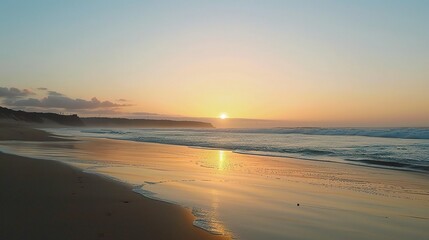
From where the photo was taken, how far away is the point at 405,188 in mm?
11891

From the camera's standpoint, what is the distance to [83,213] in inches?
284

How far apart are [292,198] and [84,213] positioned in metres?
5.04

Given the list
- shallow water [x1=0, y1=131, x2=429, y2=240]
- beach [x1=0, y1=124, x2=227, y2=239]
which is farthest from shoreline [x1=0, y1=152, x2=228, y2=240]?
shallow water [x1=0, y1=131, x2=429, y2=240]

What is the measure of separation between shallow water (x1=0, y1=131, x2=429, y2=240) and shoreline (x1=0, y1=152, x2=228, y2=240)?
0.56 meters

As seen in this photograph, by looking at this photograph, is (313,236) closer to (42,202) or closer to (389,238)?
(389,238)

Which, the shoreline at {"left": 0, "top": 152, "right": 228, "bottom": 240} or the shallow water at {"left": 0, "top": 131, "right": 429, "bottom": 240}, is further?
the shallow water at {"left": 0, "top": 131, "right": 429, "bottom": 240}

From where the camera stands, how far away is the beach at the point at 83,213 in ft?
19.8

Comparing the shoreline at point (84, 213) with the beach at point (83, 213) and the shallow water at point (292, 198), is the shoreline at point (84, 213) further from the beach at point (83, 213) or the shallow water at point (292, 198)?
the shallow water at point (292, 198)

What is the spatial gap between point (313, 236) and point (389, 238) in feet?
4.25

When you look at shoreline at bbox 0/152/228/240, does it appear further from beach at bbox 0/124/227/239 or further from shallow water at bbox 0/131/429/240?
shallow water at bbox 0/131/429/240

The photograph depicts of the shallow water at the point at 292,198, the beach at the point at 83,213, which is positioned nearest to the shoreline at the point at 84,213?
the beach at the point at 83,213

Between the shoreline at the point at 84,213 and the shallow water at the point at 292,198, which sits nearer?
the shoreline at the point at 84,213

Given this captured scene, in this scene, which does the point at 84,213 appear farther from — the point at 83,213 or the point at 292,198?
the point at 292,198

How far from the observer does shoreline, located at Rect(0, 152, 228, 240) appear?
238 inches
